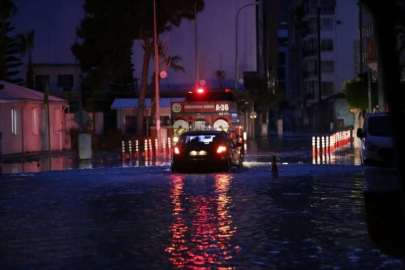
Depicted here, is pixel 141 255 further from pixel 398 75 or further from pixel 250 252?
pixel 398 75

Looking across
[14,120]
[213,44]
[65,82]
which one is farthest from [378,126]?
[213,44]

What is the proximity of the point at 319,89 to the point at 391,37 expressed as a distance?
100 metres

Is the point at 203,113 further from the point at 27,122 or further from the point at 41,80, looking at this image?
the point at 41,80

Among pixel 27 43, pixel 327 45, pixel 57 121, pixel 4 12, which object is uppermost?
pixel 327 45

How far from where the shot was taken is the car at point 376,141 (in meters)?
26.2

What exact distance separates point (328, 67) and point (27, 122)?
221ft

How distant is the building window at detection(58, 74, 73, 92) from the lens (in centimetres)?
7194

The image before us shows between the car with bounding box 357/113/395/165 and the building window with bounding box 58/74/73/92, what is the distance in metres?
47.1

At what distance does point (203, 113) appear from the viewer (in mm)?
43406

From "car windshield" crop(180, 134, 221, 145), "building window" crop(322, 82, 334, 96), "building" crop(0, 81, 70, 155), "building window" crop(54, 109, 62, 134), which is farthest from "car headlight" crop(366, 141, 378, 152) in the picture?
"building window" crop(322, 82, 334, 96)

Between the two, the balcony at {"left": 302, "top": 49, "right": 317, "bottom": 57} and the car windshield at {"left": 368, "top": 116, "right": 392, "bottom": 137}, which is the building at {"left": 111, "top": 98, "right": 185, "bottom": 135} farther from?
the car windshield at {"left": 368, "top": 116, "right": 392, "bottom": 137}

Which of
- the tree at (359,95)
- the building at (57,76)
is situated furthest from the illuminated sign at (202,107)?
the building at (57,76)

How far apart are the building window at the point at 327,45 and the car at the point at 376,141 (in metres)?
80.4

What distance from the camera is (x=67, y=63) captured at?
73.1 meters
